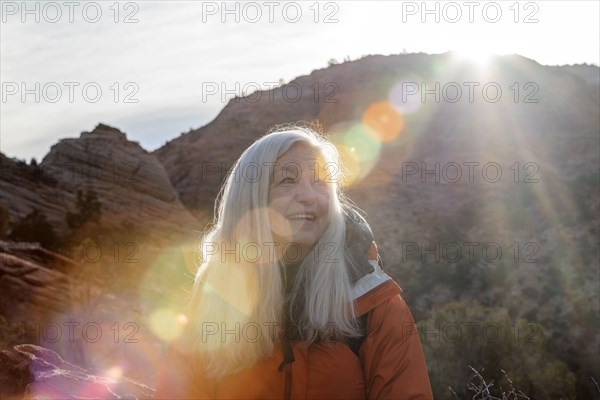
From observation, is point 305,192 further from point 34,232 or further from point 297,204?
point 34,232

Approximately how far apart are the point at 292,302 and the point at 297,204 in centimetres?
48

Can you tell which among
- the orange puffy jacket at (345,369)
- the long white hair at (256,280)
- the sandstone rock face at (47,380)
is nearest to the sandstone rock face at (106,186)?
→ the sandstone rock face at (47,380)

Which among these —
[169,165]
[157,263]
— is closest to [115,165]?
[169,165]

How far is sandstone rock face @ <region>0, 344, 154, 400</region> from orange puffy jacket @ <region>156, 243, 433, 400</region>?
1753mm

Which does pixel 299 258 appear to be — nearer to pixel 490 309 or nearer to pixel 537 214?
pixel 490 309

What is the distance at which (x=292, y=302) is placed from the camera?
9.69 feet

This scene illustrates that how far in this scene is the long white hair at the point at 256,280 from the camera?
9.34ft

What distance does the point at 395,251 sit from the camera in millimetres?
27375

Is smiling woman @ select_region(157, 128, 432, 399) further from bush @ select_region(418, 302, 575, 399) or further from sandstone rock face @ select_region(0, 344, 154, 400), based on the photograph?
bush @ select_region(418, 302, 575, 399)

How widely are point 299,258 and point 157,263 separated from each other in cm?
2723

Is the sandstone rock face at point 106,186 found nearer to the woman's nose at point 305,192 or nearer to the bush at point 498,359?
the bush at point 498,359

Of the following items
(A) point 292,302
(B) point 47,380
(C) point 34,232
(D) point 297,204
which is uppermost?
(D) point 297,204

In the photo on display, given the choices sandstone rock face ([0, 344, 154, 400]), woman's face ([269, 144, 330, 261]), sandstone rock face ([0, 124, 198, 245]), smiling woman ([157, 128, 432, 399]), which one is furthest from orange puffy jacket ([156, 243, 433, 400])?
sandstone rock face ([0, 124, 198, 245])

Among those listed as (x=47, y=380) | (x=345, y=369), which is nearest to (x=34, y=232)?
(x=47, y=380)
